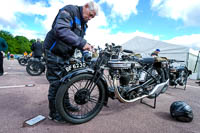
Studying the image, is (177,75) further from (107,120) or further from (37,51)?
(37,51)

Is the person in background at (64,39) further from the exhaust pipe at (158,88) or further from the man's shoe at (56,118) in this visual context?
the exhaust pipe at (158,88)

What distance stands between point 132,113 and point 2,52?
5555 millimetres

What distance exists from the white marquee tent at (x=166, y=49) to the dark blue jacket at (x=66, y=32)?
10.3 metres

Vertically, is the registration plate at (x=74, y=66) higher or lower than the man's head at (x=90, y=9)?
lower

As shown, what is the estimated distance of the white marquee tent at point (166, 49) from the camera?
9266 mm

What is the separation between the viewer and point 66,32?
144cm

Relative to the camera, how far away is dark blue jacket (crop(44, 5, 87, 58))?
1439 mm

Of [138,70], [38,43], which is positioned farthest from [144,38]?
[138,70]

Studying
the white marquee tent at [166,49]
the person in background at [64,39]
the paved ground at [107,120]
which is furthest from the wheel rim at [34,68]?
the white marquee tent at [166,49]

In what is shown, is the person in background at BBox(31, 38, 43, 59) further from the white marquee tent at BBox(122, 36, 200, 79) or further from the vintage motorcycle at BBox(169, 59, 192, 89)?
the white marquee tent at BBox(122, 36, 200, 79)

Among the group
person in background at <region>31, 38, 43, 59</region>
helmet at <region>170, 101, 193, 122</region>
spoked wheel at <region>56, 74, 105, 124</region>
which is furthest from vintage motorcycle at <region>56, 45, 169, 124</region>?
person in background at <region>31, 38, 43, 59</region>

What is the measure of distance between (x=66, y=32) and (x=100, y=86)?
0.93 meters

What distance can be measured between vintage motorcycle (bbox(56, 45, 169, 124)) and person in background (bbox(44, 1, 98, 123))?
0.76 ft

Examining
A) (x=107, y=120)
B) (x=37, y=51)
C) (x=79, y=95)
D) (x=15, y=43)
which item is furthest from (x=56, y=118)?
(x=15, y=43)
